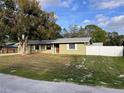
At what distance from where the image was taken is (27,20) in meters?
37.9

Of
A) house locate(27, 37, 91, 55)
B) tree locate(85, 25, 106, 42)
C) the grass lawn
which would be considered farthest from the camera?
tree locate(85, 25, 106, 42)

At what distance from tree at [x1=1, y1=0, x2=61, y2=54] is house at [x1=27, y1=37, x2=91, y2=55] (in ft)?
14.9

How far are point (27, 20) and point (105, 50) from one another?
542 inches

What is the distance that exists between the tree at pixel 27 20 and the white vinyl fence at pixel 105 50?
7.30 m

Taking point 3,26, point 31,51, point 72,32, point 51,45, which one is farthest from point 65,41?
point 72,32

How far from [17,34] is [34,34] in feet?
9.63

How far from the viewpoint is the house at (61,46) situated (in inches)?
1671

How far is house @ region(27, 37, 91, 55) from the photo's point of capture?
4243 cm

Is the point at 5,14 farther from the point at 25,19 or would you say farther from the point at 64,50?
the point at 64,50

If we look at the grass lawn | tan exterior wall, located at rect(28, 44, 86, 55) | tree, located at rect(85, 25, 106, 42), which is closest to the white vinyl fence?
tan exterior wall, located at rect(28, 44, 86, 55)

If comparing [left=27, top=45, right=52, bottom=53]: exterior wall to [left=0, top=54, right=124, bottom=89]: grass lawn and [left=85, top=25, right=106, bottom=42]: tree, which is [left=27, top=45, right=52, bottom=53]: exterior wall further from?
[left=0, top=54, right=124, bottom=89]: grass lawn

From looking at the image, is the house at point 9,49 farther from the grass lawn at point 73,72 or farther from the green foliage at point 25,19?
the grass lawn at point 73,72

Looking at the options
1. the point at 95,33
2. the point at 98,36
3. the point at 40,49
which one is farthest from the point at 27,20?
the point at 95,33

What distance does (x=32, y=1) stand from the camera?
39031mm
